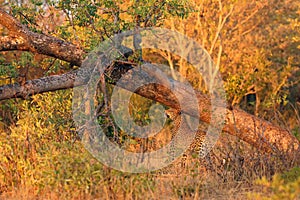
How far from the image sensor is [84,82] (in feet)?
25.4

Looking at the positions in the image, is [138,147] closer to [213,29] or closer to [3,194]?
[3,194]

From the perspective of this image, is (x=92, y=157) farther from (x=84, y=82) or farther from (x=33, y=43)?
(x=33, y=43)

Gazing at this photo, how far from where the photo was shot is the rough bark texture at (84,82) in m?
7.18

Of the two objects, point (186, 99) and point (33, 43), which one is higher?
point (33, 43)

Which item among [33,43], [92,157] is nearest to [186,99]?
[33,43]

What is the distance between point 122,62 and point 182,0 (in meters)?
1.24

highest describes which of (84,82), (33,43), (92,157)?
(33,43)

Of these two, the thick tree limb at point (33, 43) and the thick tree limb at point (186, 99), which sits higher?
the thick tree limb at point (33, 43)

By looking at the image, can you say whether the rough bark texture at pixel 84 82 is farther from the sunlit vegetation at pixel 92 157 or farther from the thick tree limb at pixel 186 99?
the sunlit vegetation at pixel 92 157

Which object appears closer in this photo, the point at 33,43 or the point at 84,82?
the point at 33,43

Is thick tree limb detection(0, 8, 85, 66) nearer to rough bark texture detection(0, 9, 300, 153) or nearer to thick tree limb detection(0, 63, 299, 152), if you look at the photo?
rough bark texture detection(0, 9, 300, 153)

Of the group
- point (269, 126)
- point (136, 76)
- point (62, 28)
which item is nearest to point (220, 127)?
point (269, 126)

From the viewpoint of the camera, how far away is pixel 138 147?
677cm

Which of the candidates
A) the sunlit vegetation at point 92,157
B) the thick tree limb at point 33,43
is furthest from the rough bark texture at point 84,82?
the sunlit vegetation at point 92,157
